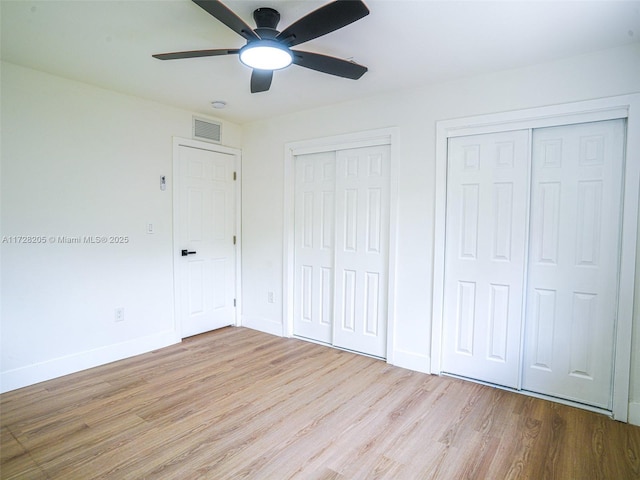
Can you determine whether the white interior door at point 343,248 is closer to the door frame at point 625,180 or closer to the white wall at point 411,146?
the white wall at point 411,146

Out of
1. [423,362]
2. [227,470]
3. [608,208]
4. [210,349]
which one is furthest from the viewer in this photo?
[210,349]

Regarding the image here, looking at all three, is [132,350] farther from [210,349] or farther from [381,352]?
[381,352]

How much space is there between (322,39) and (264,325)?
3122 millimetres

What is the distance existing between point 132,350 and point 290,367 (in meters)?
1.58

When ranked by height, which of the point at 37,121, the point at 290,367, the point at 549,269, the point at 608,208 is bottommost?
the point at 290,367

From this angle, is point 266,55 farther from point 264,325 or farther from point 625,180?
point 264,325

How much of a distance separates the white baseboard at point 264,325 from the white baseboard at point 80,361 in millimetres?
861

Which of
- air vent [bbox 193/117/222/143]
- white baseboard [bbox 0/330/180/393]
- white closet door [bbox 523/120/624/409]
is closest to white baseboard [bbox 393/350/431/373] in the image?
white closet door [bbox 523/120/624/409]

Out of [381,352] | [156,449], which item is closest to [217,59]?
[156,449]

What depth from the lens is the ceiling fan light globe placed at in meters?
1.91

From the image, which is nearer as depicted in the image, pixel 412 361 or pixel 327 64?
pixel 327 64

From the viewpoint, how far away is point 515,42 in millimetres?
2270

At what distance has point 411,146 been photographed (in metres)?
3.13

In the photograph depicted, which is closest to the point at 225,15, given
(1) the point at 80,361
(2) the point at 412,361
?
(2) the point at 412,361
